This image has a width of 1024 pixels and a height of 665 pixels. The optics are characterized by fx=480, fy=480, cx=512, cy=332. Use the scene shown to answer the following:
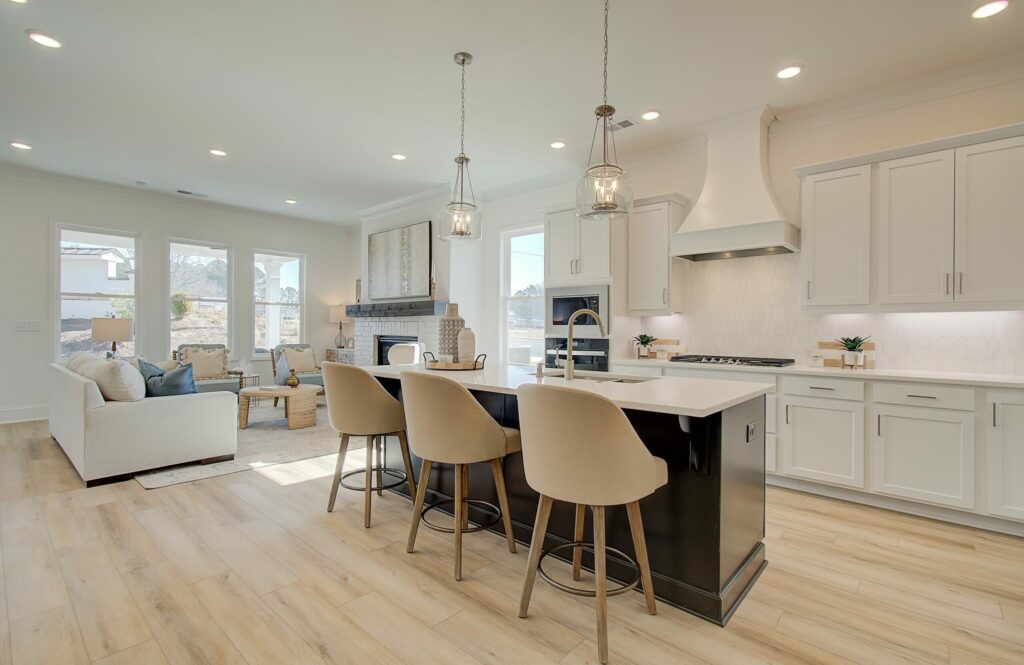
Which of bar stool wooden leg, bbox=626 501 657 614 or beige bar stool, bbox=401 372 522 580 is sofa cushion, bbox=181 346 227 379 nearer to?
beige bar stool, bbox=401 372 522 580

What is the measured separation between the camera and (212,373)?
6273 mm

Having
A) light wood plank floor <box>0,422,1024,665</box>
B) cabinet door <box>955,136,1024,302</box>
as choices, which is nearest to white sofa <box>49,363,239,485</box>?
light wood plank floor <box>0,422,1024,665</box>

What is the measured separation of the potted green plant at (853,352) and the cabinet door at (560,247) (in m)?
2.24

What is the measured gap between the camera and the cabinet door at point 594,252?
436cm

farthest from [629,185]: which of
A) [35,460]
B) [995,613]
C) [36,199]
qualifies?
[36,199]

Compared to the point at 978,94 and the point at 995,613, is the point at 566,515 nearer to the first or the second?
the point at 995,613

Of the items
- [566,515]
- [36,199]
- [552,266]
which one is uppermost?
[36,199]

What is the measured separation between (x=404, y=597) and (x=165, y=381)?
9.78 feet

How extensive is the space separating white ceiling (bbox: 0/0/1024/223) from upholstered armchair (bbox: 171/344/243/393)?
8.34ft

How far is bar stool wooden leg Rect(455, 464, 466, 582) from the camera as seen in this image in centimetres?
213

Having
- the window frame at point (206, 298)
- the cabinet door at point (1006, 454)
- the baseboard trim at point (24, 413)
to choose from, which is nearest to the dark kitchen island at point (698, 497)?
the cabinet door at point (1006, 454)

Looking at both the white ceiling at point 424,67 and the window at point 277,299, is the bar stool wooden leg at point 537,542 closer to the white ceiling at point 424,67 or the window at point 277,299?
the white ceiling at point 424,67

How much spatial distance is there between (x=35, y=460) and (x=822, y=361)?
6.38 metres

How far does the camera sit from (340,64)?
125 inches
